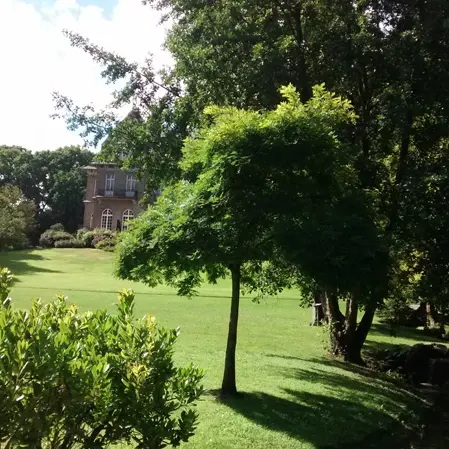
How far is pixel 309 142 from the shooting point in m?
8.69

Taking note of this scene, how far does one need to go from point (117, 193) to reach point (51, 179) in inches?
782

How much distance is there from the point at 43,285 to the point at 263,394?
20740mm

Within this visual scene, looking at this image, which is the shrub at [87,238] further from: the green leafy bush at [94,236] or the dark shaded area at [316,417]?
the dark shaded area at [316,417]

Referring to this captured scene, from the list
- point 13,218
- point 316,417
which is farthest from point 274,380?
point 13,218

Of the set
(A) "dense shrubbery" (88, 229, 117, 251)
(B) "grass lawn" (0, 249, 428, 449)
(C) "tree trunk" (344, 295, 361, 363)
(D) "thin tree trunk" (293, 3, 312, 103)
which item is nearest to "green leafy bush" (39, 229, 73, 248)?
(A) "dense shrubbery" (88, 229, 117, 251)

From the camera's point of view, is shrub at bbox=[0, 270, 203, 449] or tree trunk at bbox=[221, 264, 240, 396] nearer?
shrub at bbox=[0, 270, 203, 449]

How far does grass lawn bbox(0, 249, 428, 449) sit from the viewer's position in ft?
27.8

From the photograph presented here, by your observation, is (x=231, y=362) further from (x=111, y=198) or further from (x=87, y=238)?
(x=111, y=198)

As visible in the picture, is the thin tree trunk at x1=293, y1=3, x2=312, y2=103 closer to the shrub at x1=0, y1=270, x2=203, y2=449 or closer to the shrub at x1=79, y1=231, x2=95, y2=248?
the shrub at x1=0, y1=270, x2=203, y2=449

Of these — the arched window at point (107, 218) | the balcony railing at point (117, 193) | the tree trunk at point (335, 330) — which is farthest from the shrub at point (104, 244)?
the tree trunk at point (335, 330)

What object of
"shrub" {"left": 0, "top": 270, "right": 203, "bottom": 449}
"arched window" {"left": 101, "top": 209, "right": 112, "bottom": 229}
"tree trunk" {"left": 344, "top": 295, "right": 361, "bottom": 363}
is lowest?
"tree trunk" {"left": 344, "top": 295, "right": 361, "bottom": 363}

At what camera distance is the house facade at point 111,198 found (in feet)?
207

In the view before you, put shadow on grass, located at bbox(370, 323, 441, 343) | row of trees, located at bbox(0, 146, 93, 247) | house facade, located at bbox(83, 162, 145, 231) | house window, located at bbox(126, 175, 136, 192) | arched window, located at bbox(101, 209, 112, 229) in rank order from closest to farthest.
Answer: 1. shadow on grass, located at bbox(370, 323, 441, 343)
2. house facade, located at bbox(83, 162, 145, 231)
3. arched window, located at bbox(101, 209, 112, 229)
4. house window, located at bbox(126, 175, 136, 192)
5. row of trees, located at bbox(0, 146, 93, 247)

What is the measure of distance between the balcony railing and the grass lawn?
35.7m
